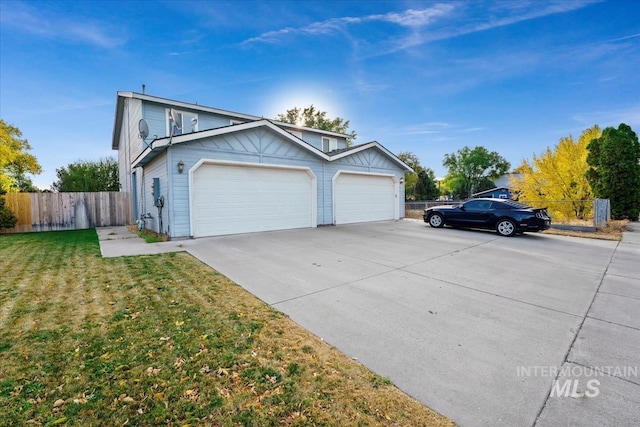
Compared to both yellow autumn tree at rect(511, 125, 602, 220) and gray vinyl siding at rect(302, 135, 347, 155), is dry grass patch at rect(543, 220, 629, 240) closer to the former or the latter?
yellow autumn tree at rect(511, 125, 602, 220)

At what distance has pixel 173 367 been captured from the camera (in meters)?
2.45

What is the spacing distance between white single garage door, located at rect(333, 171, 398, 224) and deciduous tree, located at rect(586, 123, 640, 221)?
975 centimetres

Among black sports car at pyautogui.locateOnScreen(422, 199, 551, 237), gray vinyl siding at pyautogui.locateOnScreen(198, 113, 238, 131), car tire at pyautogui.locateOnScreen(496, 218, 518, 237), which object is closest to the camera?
black sports car at pyautogui.locateOnScreen(422, 199, 551, 237)

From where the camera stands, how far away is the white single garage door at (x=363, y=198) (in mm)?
13453

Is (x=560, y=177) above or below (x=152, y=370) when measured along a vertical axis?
above

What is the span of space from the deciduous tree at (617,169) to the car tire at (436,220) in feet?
29.0

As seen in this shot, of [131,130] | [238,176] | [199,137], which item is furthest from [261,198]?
[131,130]

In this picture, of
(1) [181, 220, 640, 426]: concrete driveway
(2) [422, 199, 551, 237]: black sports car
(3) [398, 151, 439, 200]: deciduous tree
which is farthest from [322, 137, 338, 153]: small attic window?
(3) [398, 151, 439, 200]: deciduous tree

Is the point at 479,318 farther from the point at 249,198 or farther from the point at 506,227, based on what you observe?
the point at 249,198

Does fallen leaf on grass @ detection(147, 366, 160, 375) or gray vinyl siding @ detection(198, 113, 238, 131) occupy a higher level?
gray vinyl siding @ detection(198, 113, 238, 131)

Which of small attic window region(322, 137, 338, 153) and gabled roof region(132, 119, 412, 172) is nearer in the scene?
gabled roof region(132, 119, 412, 172)

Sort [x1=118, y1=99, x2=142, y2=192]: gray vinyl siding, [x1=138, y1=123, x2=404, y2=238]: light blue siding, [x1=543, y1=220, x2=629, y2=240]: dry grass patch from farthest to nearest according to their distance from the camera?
[x1=118, y1=99, x2=142, y2=192]: gray vinyl siding < [x1=543, y1=220, x2=629, y2=240]: dry grass patch < [x1=138, y1=123, x2=404, y2=238]: light blue siding

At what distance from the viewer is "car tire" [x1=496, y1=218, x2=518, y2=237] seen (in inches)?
386

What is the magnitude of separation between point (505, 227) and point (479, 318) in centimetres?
801
